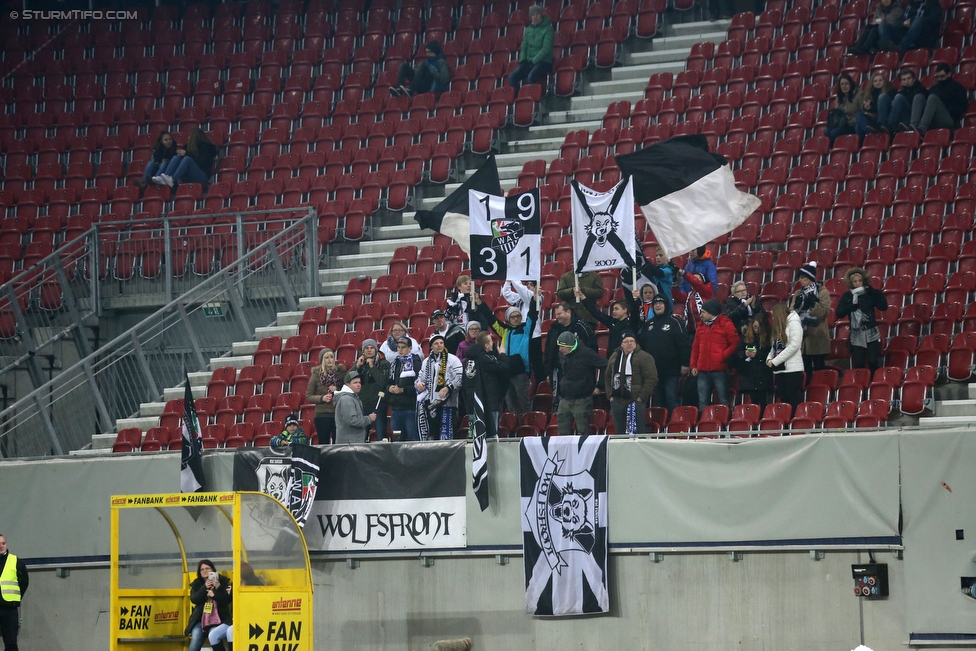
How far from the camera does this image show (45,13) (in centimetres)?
3222

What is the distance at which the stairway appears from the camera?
20859 mm

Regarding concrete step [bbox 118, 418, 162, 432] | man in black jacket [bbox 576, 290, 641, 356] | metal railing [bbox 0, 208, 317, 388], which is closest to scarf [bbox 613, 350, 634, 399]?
man in black jacket [bbox 576, 290, 641, 356]

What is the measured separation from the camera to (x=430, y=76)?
87.8 ft

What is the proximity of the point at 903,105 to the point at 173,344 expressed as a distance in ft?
40.7

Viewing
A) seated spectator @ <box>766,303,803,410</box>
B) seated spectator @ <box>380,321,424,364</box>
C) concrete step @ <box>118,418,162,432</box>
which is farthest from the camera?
concrete step @ <box>118,418,162,432</box>

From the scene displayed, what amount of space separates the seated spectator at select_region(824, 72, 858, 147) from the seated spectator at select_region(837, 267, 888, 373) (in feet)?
17.2

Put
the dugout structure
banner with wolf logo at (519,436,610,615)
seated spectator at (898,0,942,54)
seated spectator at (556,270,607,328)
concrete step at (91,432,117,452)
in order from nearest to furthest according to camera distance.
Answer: the dugout structure < banner with wolf logo at (519,436,610,615) < seated spectator at (556,270,607,328) < concrete step at (91,432,117,452) < seated spectator at (898,0,942,54)

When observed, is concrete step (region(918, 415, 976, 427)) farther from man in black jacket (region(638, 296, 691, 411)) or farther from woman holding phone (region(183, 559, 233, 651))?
woman holding phone (region(183, 559, 233, 651))

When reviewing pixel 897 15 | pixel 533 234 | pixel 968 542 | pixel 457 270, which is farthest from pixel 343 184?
pixel 968 542

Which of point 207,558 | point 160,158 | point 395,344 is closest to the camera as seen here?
point 207,558

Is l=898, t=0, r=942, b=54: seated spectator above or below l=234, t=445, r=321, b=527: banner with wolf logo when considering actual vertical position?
above

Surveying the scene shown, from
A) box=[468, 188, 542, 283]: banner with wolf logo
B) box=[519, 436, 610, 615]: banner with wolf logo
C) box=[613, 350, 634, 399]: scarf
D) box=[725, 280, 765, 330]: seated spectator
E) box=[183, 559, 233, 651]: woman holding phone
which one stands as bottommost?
box=[183, 559, 233, 651]: woman holding phone

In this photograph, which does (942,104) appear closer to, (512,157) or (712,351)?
(712,351)

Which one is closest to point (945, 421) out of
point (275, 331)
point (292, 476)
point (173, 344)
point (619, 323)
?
point (619, 323)
